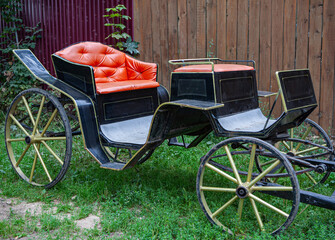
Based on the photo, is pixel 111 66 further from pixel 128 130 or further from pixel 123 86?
pixel 128 130

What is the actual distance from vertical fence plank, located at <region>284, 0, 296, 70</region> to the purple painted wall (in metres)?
2.84

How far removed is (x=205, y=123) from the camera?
3736 mm

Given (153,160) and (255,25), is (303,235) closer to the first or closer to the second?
(153,160)

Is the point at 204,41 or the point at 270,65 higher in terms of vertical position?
the point at 204,41

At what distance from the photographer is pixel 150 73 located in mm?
4414

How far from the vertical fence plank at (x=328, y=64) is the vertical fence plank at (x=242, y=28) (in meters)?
1.08

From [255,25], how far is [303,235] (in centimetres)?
344

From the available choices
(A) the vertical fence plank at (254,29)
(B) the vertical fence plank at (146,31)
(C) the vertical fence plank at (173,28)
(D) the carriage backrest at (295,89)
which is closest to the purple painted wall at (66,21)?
(B) the vertical fence plank at (146,31)

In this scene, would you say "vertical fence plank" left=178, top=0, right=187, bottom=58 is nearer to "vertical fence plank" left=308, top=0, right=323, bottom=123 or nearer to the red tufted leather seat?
the red tufted leather seat

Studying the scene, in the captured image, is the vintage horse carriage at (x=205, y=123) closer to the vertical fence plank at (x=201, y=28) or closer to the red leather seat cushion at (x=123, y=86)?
the red leather seat cushion at (x=123, y=86)

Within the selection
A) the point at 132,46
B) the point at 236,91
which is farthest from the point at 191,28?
the point at 236,91

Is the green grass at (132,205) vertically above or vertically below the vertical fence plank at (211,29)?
below

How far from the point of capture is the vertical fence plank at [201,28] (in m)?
5.80

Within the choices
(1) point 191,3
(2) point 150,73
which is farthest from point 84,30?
(2) point 150,73
